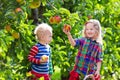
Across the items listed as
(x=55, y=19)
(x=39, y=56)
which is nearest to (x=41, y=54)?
(x=39, y=56)

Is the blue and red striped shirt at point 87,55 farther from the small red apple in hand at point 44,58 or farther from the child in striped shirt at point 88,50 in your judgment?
the small red apple in hand at point 44,58

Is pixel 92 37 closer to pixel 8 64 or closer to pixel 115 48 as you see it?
pixel 8 64

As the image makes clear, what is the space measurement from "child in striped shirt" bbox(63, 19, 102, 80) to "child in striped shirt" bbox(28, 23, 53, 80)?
0.82ft

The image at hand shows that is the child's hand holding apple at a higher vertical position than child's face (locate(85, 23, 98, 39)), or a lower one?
lower

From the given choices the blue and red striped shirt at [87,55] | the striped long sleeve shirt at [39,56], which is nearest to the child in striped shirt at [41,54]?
the striped long sleeve shirt at [39,56]

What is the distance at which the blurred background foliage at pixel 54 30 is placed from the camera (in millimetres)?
4277

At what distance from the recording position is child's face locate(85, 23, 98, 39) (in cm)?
486

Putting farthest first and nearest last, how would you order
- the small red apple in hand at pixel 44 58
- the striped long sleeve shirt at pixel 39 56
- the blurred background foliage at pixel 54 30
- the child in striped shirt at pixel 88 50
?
the child in striped shirt at pixel 88 50
the striped long sleeve shirt at pixel 39 56
the small red apple in hand at pixel 44 58
the blurred background foliage at pixel 54 30

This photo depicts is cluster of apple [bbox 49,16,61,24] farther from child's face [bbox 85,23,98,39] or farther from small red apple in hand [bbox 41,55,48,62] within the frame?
small red apple in hand [bbox 41,55,48,62]

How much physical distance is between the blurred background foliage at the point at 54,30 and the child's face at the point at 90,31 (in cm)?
41

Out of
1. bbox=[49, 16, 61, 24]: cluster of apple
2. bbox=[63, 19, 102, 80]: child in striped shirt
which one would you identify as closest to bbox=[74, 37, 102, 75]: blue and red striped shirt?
bbox=[63, 19, 102, 80]: child in striped shirt

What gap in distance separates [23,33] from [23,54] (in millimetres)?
398

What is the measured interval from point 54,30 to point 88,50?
87cm

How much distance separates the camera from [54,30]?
559 cm
